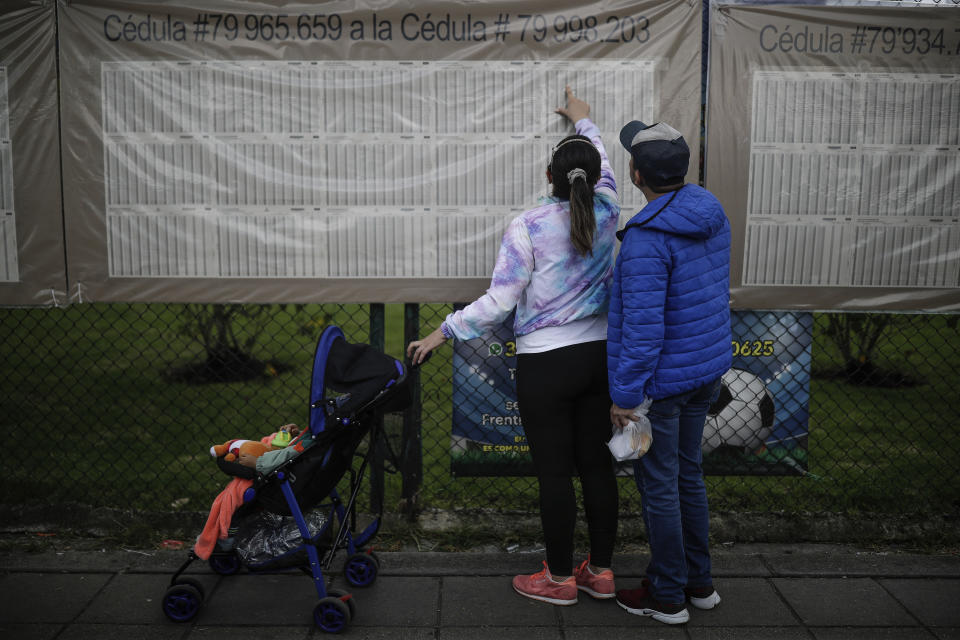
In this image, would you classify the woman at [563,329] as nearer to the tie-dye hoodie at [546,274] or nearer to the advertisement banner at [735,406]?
the tie-dye hoodie at [546,274]

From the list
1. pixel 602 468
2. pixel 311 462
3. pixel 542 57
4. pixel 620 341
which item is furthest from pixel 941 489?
pixel 311 462

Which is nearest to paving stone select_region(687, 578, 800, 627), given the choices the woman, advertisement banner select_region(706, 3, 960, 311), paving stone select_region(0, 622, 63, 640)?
the woman

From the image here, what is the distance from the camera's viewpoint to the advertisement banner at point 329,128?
379 cm

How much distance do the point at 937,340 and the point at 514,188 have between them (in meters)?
5.72

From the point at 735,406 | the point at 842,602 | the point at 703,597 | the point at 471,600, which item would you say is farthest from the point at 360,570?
the point at 842,602

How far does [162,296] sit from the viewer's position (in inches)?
156

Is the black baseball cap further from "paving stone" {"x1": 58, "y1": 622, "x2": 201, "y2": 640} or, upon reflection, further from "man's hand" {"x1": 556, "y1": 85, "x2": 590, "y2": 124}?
"paving stone" {"x1": 58, "y1": 622, "x2": 201, "y2": 640}

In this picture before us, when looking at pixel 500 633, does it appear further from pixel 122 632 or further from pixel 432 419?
pixel 432 419

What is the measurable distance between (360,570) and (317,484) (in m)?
0.56

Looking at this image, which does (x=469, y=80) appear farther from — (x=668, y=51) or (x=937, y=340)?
(x=937, y=340)

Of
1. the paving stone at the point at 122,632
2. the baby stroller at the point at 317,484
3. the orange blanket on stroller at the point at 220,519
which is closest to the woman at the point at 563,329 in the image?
the baby stroller at the point at 317,484

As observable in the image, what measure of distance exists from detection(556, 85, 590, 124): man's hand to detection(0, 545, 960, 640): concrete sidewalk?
210 centimetres

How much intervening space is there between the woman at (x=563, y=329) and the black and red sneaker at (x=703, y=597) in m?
0.36

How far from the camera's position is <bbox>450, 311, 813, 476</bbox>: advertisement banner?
405 centimetres
